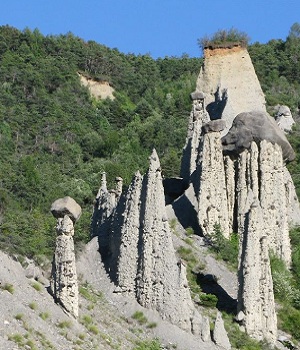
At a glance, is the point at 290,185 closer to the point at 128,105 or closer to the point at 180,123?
the point at 180,123

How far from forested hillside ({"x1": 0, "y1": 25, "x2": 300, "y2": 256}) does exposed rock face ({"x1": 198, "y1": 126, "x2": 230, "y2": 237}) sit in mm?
5508

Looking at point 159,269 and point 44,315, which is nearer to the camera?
point 44,315

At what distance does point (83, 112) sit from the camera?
103938 mm

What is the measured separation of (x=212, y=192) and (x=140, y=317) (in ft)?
32.8

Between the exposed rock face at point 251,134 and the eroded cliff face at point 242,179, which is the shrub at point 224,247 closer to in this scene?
the eroded cliff face at point 242,179

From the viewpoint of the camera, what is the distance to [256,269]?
38.0 m

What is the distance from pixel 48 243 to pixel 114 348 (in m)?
10.1

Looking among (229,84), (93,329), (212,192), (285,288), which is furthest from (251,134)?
(93,329)

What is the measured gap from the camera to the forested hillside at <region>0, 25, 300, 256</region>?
72.4 metres

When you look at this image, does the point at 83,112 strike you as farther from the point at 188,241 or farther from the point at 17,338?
the point at 17,338

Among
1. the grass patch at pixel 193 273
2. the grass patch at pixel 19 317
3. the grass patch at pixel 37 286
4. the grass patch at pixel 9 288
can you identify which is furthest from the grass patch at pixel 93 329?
the grass patch at pixel 193 273

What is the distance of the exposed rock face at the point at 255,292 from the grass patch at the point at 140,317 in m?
3.77

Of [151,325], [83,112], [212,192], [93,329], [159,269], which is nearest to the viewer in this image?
[93,329]

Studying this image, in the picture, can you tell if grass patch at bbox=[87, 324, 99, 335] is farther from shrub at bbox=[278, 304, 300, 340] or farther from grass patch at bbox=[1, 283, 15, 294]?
shrub at bbox=[278, 304, 300, 340]
